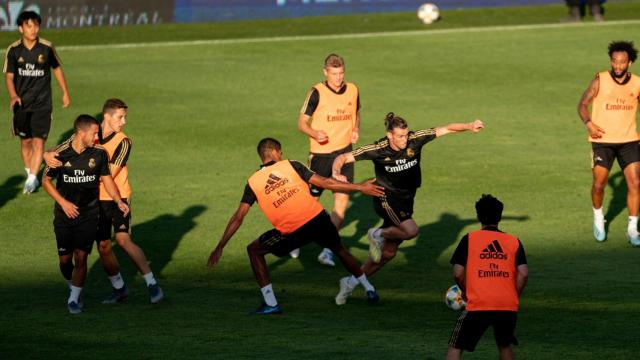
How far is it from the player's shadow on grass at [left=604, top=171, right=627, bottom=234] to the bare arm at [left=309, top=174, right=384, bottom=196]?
5900 millimetres

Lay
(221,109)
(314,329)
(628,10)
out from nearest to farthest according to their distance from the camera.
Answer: (314,329), (221,109), (628,10)

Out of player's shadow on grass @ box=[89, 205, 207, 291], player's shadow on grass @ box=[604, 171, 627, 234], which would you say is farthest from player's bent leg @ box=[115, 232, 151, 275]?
player's shadow on grass @ box=[604, 171, 627, 234]

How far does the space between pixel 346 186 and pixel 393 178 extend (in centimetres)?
117

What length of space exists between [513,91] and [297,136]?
6.13m

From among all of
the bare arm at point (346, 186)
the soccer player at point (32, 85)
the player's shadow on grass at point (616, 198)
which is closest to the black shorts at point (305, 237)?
the bare arm at point (346, 186)

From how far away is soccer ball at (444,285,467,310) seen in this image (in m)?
13.9

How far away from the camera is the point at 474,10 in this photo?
4009 cm

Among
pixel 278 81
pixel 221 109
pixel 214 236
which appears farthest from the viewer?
pixel 278 81

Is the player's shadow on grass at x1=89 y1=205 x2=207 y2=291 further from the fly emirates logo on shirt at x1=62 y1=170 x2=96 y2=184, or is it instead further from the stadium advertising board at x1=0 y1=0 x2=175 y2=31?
the stadium advertising board at x1=0 y1=0 x2=175 y2=31

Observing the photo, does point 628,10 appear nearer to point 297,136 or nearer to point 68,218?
point 297,136

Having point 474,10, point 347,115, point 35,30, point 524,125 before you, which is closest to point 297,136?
point 524,125

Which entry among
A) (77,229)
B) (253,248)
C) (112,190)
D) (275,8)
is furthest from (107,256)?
(275,8)

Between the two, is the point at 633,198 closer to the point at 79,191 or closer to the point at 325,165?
the point at 325,165

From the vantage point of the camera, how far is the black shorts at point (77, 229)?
14.1 metres
